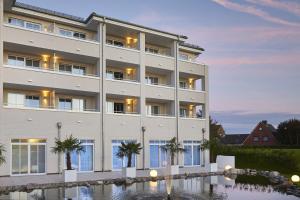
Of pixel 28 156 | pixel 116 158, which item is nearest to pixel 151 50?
pixel 116 158

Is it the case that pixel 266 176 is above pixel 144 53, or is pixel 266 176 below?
below

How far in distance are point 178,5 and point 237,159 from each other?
22141mm

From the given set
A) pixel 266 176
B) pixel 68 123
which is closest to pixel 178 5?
pixel 68 123

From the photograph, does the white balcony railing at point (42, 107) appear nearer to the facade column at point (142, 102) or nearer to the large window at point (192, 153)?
the facade column at point (142, 102)

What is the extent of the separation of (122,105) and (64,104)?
22.2ft

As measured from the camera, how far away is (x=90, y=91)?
117 feet

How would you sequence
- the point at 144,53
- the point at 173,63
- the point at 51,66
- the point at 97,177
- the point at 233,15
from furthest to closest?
the point at 173,63 → the point at 144,53 → the point at 51,66 → the point at 233,15 → the point at 97,177

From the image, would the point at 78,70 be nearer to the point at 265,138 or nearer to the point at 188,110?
the point at 188,110

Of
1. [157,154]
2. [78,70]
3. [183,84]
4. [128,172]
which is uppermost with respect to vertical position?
[78,70]

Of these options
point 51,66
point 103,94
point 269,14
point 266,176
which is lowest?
point 266,176

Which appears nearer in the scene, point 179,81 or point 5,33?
point 5,33

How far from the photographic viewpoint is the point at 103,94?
36469 millimetres

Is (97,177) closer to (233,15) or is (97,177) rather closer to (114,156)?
(114,156)

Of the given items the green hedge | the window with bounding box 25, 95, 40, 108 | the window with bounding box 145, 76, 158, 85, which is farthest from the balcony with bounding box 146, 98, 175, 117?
the window with bounding box 25, 95, 40, 108
